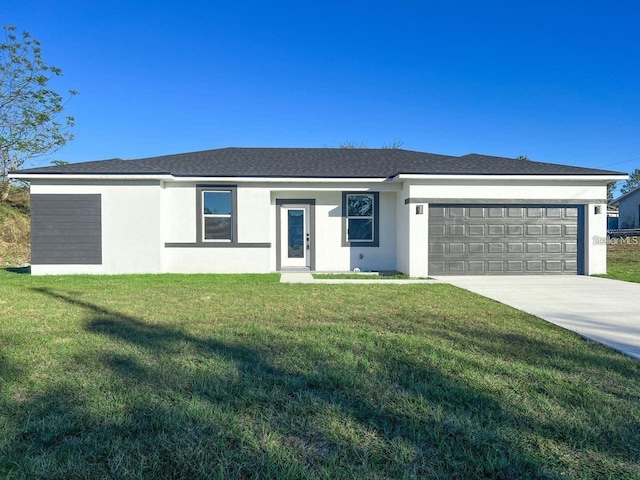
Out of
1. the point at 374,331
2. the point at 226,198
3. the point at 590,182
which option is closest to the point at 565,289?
the point at 590,182

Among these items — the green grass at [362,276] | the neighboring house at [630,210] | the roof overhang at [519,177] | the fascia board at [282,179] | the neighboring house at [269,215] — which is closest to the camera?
the green grass at [362,276]

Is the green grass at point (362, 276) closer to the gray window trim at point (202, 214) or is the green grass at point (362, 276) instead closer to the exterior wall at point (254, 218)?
the exterior wall at point (254, 218)

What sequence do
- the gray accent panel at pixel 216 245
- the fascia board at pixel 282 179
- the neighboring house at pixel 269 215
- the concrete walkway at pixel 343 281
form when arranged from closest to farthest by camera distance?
1. the concrete walkway at pixel 343 281
2. the neighboring house at pixel 269 215
3. the fascia board at pixel 282 179
4. the gray accent panel at pixel 216 245

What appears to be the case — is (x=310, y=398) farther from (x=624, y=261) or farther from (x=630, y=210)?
(x=630, y=210)

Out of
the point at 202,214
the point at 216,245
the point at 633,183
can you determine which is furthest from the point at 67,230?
the point at 633,183

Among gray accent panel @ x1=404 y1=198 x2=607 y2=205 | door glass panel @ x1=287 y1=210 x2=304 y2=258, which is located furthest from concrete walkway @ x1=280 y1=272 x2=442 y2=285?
gray accent panel @ x1=404 y1=198 x2=607 y2=205

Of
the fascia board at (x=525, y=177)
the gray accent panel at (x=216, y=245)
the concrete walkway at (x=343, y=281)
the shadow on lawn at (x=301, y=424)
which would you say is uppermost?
the fascia board at (x=525, y=177)

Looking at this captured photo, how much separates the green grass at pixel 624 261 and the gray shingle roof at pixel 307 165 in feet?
10.5

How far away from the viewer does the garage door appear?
41.2 feet

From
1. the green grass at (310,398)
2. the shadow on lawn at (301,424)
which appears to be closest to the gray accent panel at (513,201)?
the green grass at (310,398)

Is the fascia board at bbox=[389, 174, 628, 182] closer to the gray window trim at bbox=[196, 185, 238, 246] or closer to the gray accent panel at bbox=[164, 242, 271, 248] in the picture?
the gray accent panel at bbox=[164, 242, 271, 248]

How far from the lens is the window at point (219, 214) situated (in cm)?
1310

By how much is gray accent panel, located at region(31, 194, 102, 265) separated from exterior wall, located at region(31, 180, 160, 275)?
0.67 feet

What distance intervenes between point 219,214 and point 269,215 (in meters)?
1.65
